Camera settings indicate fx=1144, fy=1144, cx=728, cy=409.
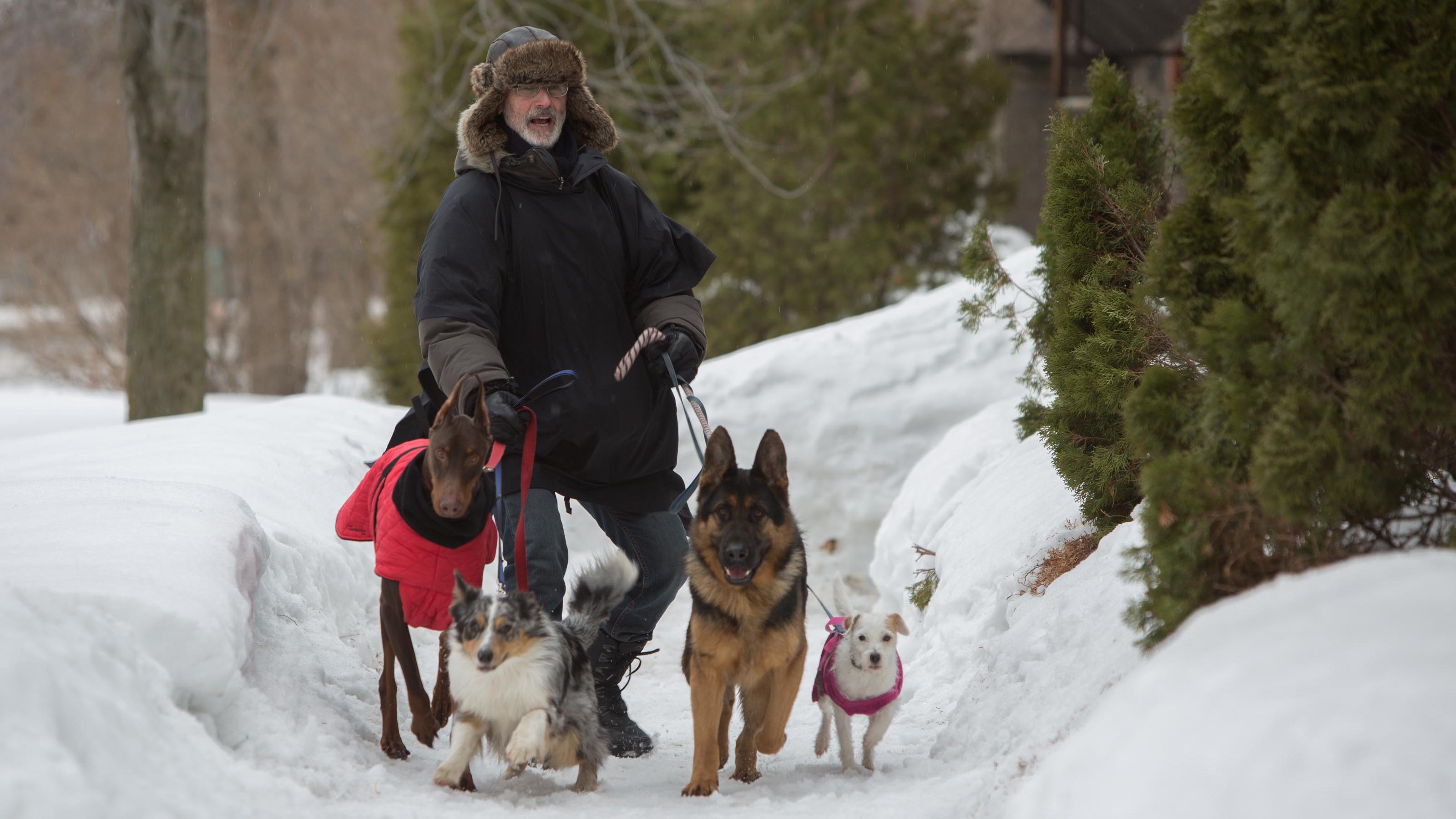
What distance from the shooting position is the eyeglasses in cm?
476

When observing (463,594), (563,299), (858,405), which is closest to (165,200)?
(858,405)

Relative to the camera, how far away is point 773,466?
4.54m

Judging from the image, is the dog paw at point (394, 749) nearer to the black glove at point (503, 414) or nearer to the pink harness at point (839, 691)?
the black glove at point (503, 414)

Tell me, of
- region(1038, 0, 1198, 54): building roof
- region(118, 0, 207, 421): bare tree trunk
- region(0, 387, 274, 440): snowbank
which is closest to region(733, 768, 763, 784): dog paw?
region(118, 0, 207, 421): bare tree trunk

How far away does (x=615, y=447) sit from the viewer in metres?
4.74

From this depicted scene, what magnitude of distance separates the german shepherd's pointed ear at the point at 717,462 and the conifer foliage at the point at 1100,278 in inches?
66.8

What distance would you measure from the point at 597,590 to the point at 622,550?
0.27 metres

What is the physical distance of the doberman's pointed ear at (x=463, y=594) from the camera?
4.17m

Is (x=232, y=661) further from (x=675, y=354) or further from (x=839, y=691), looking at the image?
(x=839, y=691)

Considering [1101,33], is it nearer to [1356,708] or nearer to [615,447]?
[615,447]

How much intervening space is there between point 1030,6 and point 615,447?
85.6 feet

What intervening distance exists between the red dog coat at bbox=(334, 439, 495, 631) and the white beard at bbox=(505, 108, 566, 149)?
52.8 inches

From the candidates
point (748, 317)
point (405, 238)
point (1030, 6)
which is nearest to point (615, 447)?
point (748, 317)

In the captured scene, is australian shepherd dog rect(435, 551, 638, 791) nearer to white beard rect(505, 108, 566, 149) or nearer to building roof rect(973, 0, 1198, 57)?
white beard rect(505, 108, 566, 149)
